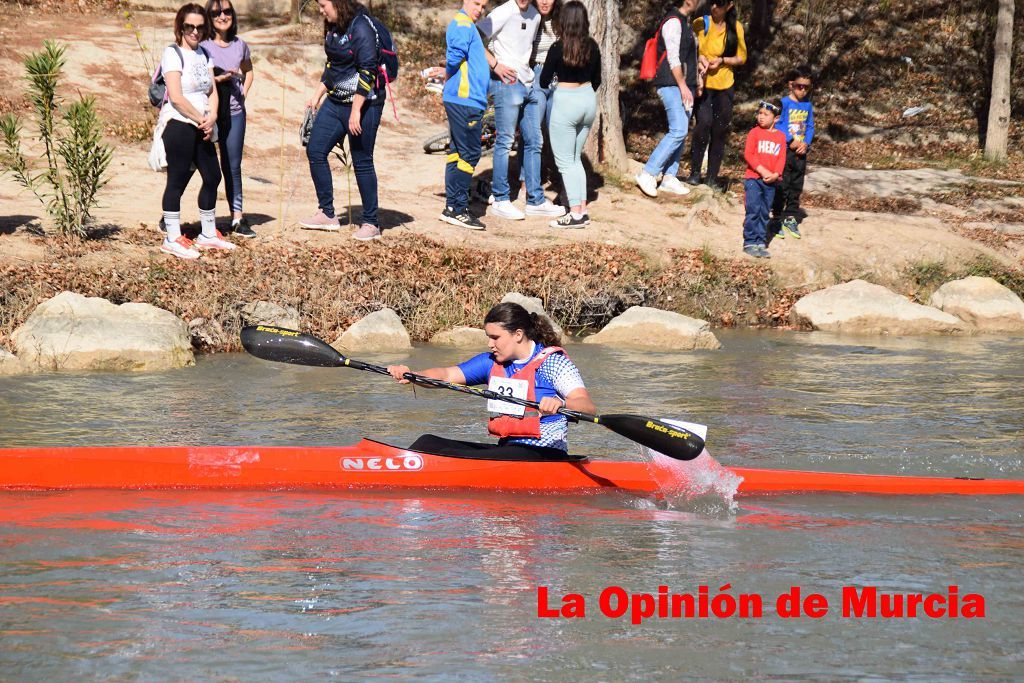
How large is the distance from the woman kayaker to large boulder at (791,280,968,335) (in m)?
6.16

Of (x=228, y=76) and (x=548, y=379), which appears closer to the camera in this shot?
(x=548, y=379)

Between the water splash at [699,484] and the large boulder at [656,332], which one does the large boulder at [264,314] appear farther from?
the water splash at [699,484]

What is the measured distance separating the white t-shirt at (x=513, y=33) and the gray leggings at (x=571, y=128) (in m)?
0.43

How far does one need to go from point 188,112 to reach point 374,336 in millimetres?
2381

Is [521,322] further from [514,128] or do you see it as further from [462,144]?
[514,128]

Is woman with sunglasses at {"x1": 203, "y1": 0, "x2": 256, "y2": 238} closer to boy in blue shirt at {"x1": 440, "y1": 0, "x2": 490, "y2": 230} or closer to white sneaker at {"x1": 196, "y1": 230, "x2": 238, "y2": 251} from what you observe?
white sneaker at {"x1": 196, "y1": 230, "x2": 238, "y2": 251}

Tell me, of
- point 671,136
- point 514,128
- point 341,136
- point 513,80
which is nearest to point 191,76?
point 341,136

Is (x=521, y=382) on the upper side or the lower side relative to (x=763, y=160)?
lower

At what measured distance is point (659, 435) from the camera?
22.0 feet

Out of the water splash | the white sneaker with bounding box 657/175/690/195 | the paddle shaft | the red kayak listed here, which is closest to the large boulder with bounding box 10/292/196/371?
the red kayak

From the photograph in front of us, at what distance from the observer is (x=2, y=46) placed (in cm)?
1758

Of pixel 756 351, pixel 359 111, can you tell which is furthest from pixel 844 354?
pixel 359 111

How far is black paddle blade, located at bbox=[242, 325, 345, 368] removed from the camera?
754 centimetres

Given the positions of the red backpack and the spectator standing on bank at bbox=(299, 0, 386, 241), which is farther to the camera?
the red backpack
